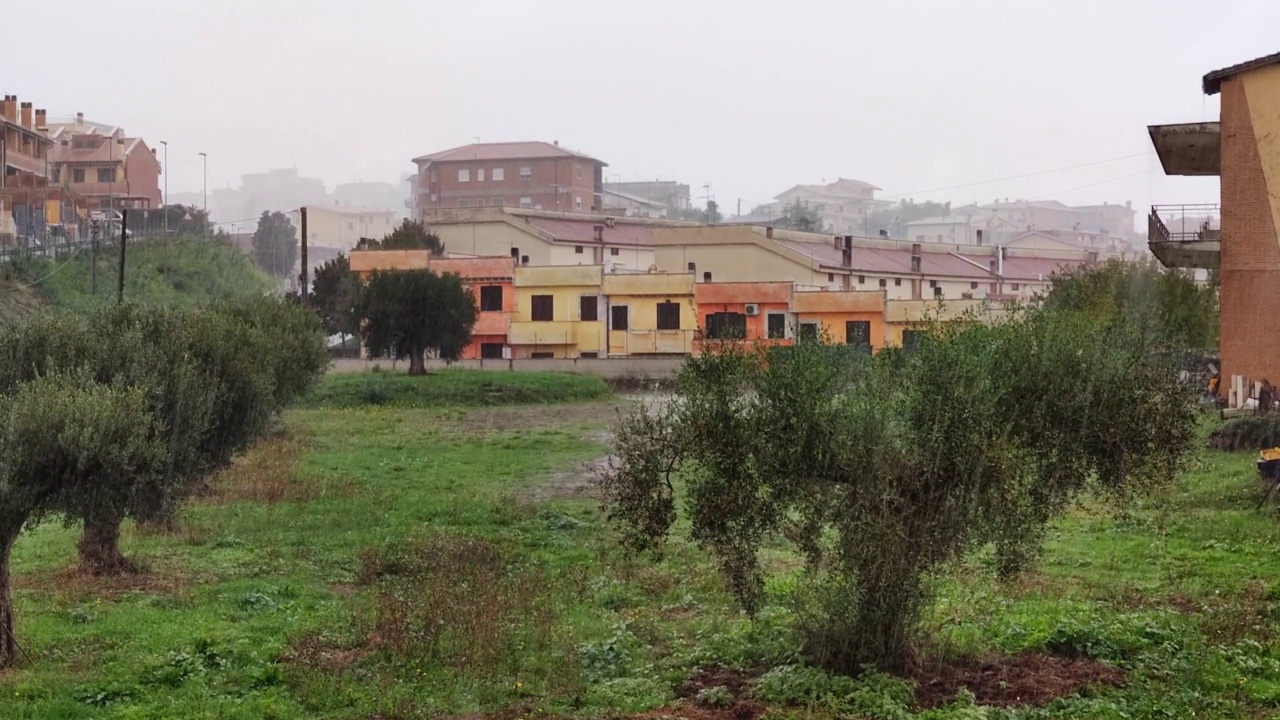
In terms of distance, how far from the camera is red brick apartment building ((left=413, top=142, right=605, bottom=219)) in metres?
136

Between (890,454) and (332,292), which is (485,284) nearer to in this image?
(332,292)

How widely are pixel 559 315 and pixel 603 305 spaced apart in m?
2.35

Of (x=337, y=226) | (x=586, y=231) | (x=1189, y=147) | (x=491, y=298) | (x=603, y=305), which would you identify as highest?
(x=337, y=226)

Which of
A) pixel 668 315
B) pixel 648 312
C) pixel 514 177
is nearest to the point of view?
pixel 668 315

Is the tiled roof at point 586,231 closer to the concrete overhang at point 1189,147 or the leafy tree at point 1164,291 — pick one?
the leafy tree at point 1164,291

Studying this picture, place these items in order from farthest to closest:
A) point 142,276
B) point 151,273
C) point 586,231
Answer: point 586,231
point 151,273
point 142,276

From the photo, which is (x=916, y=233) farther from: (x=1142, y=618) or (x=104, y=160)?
(x=1142, y=618)

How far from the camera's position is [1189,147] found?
3152 centimetres

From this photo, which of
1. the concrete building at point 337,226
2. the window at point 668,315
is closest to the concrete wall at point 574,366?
the window at point 668,315

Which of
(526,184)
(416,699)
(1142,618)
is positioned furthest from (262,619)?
(526,184)

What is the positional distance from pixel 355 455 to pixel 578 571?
649 inches

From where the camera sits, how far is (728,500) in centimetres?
1126

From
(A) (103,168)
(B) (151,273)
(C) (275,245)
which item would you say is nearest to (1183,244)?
(B) (151,273)

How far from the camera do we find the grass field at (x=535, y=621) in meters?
11.0
